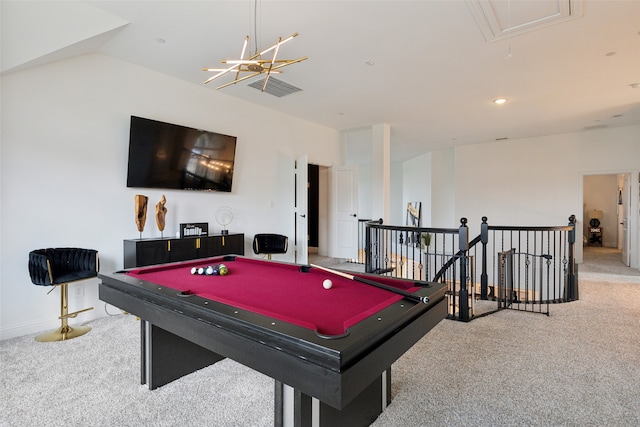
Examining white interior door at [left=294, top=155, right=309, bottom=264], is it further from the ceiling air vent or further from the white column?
the white column

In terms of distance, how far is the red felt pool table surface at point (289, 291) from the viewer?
4.28 feet

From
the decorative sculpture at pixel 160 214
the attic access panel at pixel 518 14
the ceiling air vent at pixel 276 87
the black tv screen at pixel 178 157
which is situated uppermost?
the ceiling air vent at pixel 276 87

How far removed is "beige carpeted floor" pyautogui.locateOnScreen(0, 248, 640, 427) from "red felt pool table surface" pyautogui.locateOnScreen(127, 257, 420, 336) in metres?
0.76

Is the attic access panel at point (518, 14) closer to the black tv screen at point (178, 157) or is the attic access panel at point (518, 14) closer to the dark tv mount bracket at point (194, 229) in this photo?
the black tv screen at point (178, 157)

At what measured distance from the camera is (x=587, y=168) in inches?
282

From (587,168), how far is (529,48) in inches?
210

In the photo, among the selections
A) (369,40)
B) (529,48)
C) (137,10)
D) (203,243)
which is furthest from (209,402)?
(529,48)

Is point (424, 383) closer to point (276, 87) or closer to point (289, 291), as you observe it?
point (289, 291)

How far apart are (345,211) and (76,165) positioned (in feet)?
15.7

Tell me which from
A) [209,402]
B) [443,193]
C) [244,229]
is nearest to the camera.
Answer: [209,402]

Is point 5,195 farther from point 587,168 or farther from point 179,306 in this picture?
point 587,168

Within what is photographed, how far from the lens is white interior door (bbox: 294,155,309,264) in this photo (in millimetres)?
5781

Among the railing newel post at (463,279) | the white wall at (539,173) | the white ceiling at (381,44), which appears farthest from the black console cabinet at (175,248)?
the white wall at (539,173)

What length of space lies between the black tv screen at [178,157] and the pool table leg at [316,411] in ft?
11.2
